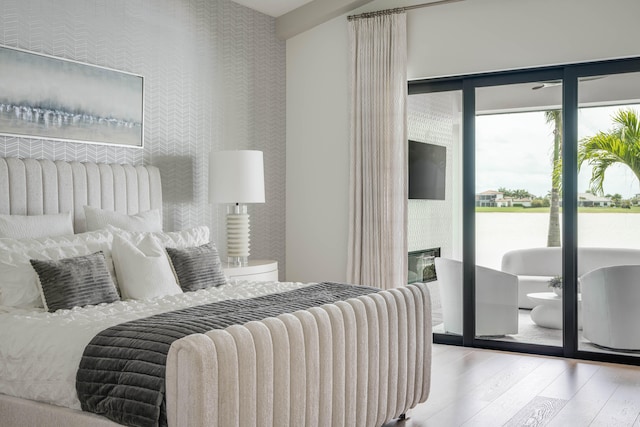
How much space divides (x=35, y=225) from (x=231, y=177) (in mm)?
1558

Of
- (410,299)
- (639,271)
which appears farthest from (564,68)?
(410,299)

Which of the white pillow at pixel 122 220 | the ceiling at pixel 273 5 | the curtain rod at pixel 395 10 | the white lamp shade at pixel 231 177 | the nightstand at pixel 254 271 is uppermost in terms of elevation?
the ceiling at pixel 273 5

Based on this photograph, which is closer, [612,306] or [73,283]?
[73,283]

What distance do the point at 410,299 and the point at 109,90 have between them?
2432 millimetres

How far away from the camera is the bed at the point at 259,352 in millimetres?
2250

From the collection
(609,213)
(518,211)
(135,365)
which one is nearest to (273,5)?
(518,211)

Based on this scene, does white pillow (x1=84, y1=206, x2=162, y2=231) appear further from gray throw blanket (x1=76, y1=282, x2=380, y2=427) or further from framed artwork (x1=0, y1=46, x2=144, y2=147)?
gray throw blanket (x1=76, y1=282, x2=380, y2=427)

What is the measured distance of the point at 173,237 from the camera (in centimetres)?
412

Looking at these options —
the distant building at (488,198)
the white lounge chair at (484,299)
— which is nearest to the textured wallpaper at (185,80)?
the white lounge chair at (484,299)

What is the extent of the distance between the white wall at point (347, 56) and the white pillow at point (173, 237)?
1695mm

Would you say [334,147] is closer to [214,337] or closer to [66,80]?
[66,80]

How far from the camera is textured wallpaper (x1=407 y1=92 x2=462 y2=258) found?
5.44 m

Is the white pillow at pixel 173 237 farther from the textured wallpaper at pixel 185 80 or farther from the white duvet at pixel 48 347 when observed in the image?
the white duvet at pixel 48 347

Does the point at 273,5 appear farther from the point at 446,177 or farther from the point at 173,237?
the point at 173,237
